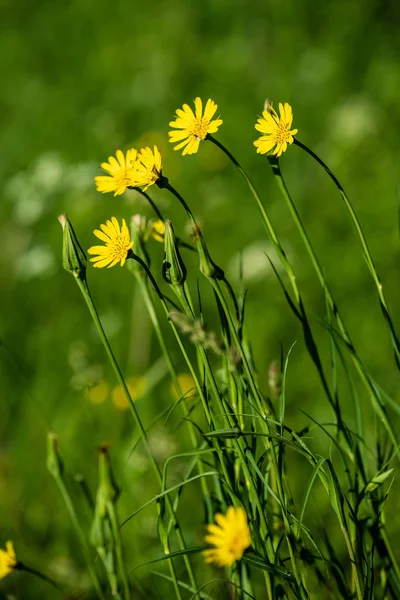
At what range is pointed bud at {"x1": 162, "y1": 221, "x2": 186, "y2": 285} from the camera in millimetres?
943

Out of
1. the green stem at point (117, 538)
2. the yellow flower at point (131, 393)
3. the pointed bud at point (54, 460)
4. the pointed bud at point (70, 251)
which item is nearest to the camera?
the pointed bud at point (70, 251)

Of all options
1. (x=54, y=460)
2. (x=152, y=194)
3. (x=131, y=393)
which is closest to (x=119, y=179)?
(x=54, y=460)

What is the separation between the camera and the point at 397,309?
7.14ft

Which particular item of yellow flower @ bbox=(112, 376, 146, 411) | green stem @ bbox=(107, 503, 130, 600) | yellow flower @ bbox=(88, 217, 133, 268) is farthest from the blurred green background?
yellow flower @ bbox=(88, 217, 133, 268)

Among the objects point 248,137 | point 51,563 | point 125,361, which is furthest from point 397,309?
point 248,137

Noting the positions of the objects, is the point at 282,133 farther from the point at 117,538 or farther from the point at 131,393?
the point at 131,393

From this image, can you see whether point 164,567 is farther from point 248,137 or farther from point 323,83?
point 323,83

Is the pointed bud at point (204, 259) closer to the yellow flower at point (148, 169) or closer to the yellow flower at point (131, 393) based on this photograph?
the yellow flower at point (148, 169)

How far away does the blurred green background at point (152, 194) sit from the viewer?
198cm

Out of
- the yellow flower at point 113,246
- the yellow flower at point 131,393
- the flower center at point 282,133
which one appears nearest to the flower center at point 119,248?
the yellow flower at point 113,246

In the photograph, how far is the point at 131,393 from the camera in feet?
6.55

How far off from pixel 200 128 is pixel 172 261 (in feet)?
0.64

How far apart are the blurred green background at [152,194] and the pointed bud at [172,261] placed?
420 mm

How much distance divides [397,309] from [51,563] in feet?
3.94
